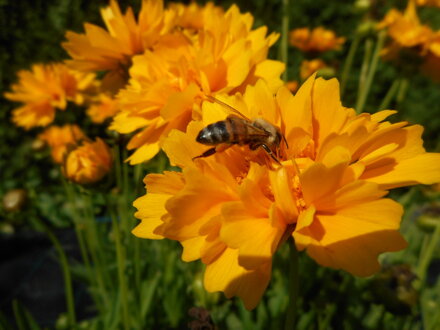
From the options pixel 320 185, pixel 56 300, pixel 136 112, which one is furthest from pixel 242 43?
pixel 56 300

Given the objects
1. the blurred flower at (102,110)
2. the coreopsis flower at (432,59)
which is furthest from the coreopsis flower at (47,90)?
the coreopsis flower at (432,59)

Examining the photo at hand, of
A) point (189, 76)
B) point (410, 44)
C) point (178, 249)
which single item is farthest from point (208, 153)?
point (410, 44)

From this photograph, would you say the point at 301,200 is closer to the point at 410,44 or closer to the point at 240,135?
the point at 240,135

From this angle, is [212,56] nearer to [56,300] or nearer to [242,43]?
[242,43]

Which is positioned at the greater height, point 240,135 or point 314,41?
point 240,135

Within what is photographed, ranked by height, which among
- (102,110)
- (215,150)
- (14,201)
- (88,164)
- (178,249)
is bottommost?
(178,249)
